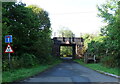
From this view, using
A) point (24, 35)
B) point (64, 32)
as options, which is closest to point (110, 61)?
point (24, 35)

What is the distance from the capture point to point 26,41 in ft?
64.3

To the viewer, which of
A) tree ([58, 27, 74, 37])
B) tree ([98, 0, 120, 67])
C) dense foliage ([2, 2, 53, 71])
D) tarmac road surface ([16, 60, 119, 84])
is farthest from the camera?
tree ([58, 27, 74, 37])

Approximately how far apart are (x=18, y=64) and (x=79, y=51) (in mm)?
28805

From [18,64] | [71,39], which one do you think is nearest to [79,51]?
[71,39]

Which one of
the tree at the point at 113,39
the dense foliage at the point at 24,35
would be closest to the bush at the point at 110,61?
the tree at the point at 113,39

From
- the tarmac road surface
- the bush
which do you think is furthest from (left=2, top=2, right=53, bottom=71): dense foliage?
the bush

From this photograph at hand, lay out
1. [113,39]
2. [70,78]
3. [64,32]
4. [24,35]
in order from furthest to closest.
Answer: [64,32], [24,35], [113,39], [70,78]

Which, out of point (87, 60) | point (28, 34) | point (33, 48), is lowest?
point (87, 60)

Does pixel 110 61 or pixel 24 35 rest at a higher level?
pixel 24 35

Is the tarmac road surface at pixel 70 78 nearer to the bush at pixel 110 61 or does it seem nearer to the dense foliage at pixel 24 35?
the bush at pixel 110 61

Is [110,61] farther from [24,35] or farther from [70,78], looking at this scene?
[24,35]

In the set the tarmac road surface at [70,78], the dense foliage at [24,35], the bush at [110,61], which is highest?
the dense foliage at [24,35]

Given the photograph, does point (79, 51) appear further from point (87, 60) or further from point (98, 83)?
point (98, 83)

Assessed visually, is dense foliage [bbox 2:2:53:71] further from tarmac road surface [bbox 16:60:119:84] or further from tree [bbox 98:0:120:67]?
tree [bbox 98:0:120:67]
